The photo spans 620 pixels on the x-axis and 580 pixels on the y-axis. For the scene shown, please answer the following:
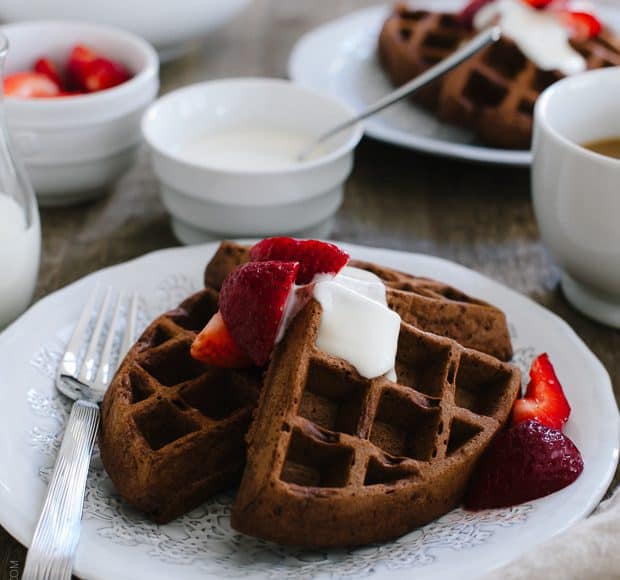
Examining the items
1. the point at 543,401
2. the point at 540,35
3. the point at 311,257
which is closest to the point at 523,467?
the point at 543,401

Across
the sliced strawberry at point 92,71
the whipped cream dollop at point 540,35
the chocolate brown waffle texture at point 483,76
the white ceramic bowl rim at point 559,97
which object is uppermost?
the white ceramic bowl rim at point 559,97

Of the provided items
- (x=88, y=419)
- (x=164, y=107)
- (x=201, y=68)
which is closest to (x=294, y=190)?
(x=164, y=107)

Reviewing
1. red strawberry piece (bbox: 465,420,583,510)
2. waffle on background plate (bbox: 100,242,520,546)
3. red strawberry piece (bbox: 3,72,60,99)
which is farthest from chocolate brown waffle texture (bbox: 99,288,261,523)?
red strawberry piece (bbox: 3,72,60,99)

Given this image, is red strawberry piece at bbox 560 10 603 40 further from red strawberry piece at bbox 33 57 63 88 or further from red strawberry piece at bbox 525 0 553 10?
red strawberry piece at bbox 33 57 63 88

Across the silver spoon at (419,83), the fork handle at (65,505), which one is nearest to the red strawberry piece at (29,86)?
the silver spoon at (419,83)

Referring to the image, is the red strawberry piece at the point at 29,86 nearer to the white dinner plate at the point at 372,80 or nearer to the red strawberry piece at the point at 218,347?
the white dinner plate at the point at 372,80

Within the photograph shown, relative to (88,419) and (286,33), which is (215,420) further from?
(286,33)

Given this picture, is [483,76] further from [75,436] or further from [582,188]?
[75,436]
